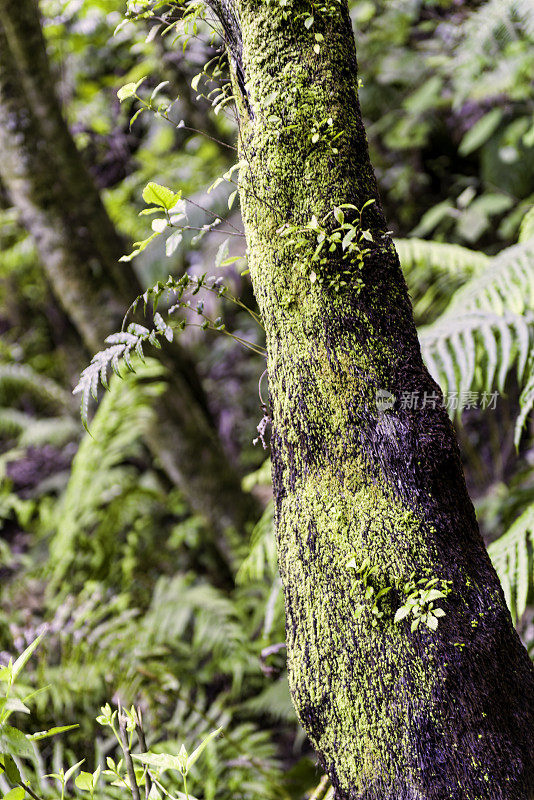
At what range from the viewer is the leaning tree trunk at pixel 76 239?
2623 millimetres

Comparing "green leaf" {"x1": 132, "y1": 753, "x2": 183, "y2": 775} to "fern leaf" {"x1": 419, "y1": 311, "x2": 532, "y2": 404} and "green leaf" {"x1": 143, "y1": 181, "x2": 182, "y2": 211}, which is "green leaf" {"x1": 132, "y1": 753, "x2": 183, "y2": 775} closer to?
"green leaf" {"x1": 143, "y1": 181, "x2": 182, "y2": 211}

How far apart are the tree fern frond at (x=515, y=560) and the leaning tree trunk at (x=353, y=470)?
1.73 feet

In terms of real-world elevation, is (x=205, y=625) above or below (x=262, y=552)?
below

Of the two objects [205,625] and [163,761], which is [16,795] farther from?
[205,625]

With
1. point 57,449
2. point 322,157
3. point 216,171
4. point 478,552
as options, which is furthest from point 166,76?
point 478,552

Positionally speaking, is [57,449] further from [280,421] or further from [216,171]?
[280,421]

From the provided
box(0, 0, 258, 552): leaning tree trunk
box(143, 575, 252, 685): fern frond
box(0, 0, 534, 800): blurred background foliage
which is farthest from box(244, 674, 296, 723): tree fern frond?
box(0, 0, 258, 552): leaning tree trunk

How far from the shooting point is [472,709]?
73 centimetres

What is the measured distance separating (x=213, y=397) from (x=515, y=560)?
13.1 ft

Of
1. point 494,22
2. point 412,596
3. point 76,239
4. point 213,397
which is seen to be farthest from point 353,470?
point 213,397

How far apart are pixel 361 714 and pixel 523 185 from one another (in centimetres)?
444

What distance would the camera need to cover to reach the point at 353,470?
31.8 inches

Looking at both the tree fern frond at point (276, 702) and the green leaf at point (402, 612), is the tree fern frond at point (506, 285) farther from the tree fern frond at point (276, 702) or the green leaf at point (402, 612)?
the tree fern frond at point (276, 702)

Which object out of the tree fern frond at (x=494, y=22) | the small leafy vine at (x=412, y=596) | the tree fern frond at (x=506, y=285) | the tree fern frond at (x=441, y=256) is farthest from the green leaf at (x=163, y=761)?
the tree fern frond at (x=494, y=22)
